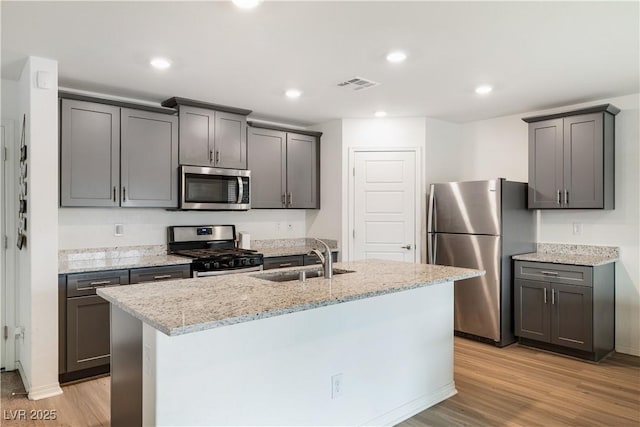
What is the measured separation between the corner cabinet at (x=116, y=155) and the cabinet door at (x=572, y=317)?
145 inches

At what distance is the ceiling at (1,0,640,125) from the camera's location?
2293mm

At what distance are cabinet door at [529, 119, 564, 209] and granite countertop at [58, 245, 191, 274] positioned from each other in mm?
3455

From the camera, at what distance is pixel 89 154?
354cm

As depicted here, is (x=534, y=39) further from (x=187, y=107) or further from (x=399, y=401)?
(x=187, y=107)

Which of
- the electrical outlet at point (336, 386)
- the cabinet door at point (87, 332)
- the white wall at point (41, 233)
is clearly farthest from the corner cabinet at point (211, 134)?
the electrical outlet at point (336, 386)

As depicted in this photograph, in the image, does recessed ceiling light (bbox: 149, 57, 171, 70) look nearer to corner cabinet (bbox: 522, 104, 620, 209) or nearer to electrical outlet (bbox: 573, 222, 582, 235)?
corner cabinet (bbox: 522, 104, 620, 209)

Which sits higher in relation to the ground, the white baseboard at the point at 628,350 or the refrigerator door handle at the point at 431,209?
the refrigerator door handle at the point at 431,209

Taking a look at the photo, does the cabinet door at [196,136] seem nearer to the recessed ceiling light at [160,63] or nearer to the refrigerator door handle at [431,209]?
the recessed ceiling light at [160,63]

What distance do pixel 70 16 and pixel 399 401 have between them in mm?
2987

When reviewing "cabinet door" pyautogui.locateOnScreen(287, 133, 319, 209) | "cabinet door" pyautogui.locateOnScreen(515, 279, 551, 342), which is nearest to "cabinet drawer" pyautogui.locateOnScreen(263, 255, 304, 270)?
"cabinet door" pyautogui.locateOnScreen(287, 133, 319, 209)

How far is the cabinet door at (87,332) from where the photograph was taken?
3205 millimetres

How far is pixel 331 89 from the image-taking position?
3748mm

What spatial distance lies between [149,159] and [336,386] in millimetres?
2665

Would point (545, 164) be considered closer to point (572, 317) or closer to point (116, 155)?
point (572, 317)
